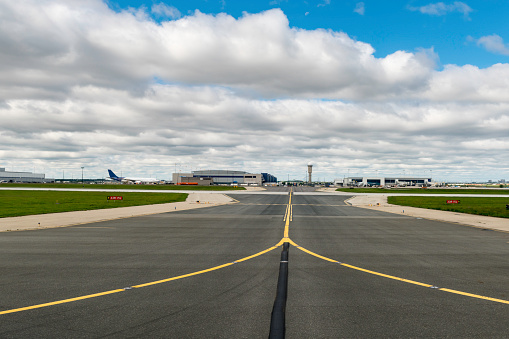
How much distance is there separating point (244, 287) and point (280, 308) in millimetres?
1835

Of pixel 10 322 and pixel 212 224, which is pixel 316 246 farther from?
pixel 10 322

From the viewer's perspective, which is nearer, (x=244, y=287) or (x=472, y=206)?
(x=244, y=287)

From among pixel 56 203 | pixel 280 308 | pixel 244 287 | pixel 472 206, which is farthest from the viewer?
pixel 56 203

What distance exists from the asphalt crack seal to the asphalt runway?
13 centimetres

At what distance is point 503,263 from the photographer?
39.6 feet

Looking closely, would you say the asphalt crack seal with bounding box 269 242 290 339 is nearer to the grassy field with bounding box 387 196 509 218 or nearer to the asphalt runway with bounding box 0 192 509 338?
the asphalt runway with bounding box 0 192 509 338

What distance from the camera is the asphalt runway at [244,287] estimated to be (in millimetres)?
6465

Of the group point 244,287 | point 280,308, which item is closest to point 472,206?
point 244,287

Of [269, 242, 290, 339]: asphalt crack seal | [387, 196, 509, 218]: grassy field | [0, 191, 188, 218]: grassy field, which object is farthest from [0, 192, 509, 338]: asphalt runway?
[387, 196, 509, 218]: grassy field

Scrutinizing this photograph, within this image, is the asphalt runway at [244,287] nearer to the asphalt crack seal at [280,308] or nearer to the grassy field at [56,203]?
the asphalt crack seal at [280,308]

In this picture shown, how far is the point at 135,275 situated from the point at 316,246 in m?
8.26

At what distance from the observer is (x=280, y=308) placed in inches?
292

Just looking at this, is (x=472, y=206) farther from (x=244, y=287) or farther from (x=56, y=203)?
(x=56, y=203)

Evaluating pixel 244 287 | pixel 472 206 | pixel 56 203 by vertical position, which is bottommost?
pixel 472 206
